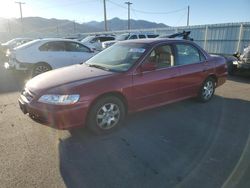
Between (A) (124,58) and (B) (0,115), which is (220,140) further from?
(B) (0,115)

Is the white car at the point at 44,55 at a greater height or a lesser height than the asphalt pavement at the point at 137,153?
greater

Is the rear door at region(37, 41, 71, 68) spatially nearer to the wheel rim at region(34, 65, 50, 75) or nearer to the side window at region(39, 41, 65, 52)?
the side window at region(39, 41, 65, 52)

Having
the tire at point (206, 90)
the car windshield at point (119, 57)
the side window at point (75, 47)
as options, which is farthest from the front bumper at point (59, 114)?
the side window at point (75, 47)

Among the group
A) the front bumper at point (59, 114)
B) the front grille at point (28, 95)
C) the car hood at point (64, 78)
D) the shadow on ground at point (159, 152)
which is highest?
the car hood at point (64, 78)

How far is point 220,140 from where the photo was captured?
12.4 feet

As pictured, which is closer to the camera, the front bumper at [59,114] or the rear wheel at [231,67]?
the front bumper at [59,114]

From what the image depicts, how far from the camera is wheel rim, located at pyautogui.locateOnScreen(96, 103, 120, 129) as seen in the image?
3832 mm

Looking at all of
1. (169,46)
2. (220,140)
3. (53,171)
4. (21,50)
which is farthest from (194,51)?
(21,50)

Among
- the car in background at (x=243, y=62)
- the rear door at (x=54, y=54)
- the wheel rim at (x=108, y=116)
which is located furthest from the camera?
the car in background at (x=243, y=62)

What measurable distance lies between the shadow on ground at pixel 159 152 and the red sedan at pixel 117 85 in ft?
1.16

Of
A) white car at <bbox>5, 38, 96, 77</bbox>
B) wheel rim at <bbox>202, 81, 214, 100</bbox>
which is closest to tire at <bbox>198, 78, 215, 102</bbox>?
wheel rim at <bbox>202, 81, 214, 100</bbox>

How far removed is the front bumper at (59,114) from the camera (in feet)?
11.2

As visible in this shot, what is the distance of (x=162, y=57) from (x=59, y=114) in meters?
2.42

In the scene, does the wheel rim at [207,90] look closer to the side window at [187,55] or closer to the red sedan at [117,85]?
the red sedan at [117,85]
